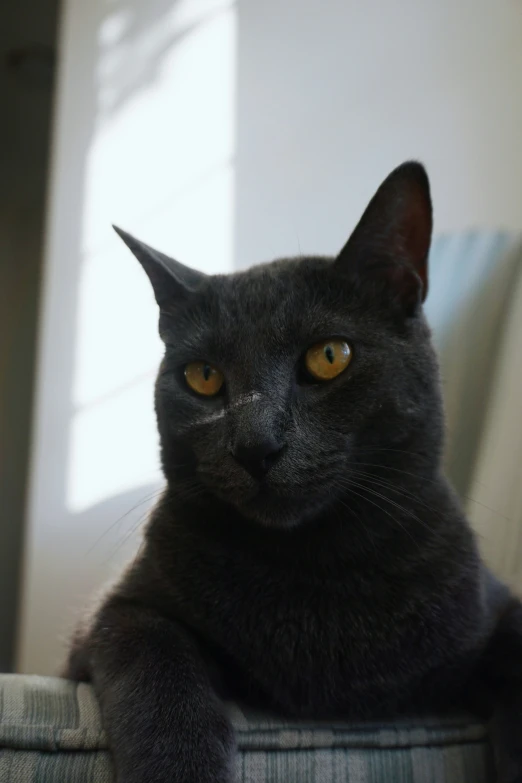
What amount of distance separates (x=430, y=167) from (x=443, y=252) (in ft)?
0.90

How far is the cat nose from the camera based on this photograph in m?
0.67

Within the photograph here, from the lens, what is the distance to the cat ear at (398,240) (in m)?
0.81

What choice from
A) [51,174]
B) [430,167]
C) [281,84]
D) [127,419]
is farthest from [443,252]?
[51,174]

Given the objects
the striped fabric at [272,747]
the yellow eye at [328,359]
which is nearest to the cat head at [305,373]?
the yellow eye at [328,359]

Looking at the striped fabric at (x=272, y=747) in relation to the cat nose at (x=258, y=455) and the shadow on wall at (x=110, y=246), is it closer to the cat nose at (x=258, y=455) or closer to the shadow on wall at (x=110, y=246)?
the cat nose at (x=258, y=455)

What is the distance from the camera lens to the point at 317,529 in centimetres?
77

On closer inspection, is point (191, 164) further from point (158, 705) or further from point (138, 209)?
point (158, 705)

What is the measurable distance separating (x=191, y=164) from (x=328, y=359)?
3.36ft

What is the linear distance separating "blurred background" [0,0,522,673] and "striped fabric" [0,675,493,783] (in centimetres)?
87

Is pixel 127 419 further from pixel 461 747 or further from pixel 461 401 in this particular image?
pixel 461 747

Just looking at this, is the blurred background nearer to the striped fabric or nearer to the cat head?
the cat head

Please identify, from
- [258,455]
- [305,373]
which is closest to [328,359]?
[305,373]

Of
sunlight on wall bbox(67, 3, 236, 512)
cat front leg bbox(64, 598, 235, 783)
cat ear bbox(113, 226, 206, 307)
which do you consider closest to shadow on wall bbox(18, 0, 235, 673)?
sunlight on wall bbox(67, 3, 236, 512)

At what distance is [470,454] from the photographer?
4.25 feet
